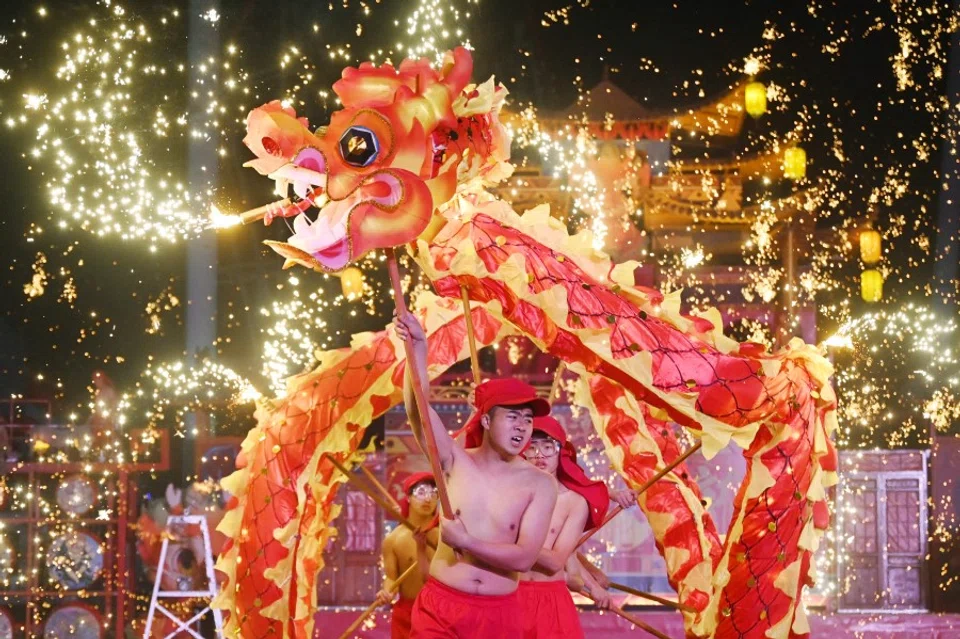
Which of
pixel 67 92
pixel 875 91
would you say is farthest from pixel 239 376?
pixel 875 91

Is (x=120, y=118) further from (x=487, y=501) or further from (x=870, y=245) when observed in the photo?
(x=870, y=245)

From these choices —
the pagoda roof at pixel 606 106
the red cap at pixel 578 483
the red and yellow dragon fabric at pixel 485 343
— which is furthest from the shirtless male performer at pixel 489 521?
the pagoda roof at pixel 606 106

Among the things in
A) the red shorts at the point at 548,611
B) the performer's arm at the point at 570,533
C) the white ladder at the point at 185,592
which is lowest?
the white ladder at the point at 185,592

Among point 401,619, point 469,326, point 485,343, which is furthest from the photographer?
point 401,619

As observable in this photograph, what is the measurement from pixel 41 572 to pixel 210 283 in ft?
9.43

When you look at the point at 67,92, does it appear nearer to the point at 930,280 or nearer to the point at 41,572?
the point at 41,572

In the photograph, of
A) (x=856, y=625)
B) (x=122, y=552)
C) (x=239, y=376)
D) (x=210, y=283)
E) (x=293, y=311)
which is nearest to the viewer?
(x=122, y=552)

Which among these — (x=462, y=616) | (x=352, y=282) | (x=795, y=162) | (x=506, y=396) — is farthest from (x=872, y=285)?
(x=462, y=616)

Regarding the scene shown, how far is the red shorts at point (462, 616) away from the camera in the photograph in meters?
2.92

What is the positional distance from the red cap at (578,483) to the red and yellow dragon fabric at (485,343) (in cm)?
29

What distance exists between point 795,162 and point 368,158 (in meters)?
8.39

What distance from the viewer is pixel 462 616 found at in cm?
292

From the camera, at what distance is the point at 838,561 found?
28.8 ft

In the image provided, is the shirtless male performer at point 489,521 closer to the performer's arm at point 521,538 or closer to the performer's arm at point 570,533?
the performer's arm at point 521,538
